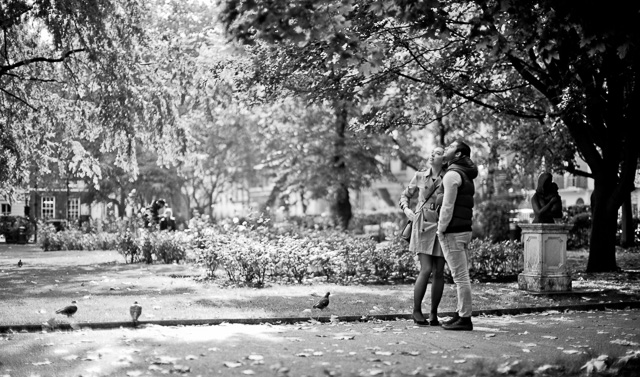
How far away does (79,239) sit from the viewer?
31.1m

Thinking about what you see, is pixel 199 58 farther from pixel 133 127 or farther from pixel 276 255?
pixel 276 255

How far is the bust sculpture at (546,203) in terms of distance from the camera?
1431 centimetres

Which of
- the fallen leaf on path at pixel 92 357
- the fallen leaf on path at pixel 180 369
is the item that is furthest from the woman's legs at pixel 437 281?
the fallen leaf on path at pixel 92 357

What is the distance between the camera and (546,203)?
47.3 ft

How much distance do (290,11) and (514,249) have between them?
11094mm

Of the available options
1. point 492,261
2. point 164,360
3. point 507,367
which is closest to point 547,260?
point 492,261

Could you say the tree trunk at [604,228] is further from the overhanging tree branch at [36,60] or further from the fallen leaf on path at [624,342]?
the overhanging tree branch at [36,60]

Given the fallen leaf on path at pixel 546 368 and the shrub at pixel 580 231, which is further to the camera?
the shrub at pixel 580 231

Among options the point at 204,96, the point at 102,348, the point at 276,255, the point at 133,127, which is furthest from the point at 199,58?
the point at 102,348

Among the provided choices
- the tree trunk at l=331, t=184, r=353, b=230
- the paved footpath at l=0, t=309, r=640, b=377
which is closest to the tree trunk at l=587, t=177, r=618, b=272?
the paved footpath at l=0, t=309, r=640, b=377

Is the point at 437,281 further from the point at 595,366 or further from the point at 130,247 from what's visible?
the point at 130,247

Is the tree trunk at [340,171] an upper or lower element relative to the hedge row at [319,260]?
upper

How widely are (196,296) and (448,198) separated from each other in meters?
5.12

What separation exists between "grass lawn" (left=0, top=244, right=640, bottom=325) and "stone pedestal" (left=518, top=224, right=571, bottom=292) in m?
0.34
